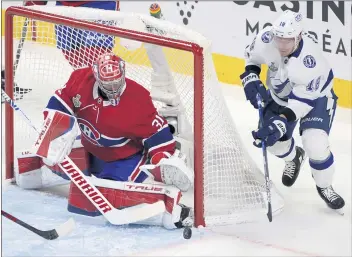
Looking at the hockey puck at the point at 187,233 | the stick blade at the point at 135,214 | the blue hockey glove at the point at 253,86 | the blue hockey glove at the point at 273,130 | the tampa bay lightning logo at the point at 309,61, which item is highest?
the tampa bay lightning logo at the point at 309,61

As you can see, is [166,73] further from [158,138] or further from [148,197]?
[148,197]

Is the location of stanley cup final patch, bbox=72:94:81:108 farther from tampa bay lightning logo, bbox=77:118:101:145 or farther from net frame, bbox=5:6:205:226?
net frame, bbox=5:6:205:226

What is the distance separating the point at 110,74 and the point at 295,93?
739 millimetres

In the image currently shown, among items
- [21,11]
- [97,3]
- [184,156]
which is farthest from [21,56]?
[184,156]

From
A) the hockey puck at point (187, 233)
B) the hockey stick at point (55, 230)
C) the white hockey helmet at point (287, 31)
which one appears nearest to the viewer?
the hockey stick at point (55, 230)

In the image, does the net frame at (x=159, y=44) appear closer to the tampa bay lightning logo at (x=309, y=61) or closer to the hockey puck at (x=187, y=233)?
→ the hockey puck at (x=187, y=233)

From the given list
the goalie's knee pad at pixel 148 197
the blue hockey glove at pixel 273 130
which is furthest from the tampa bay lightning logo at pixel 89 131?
the blue hockey glove at pixel 273 130

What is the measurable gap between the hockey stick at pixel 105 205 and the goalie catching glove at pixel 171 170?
0.36 ft

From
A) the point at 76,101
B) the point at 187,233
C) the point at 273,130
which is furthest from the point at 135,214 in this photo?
the point at 273,130

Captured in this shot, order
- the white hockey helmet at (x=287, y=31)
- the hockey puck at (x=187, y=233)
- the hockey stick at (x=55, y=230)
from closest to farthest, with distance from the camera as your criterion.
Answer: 1. the hockey stick at (x=55, y=230)
2. the hockey puck at (x=187, y=233)
3. the white hockey helmet at (x=287, y=31)

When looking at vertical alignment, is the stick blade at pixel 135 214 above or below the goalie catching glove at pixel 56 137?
below

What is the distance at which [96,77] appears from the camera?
152 inches

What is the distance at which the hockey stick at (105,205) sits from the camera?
388 cm

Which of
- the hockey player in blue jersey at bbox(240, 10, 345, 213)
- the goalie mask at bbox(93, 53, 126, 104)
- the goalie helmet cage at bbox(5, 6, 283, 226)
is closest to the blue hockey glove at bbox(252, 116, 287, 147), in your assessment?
the hockey player in blue jersey at bbox(240, 10, 345, 213)
